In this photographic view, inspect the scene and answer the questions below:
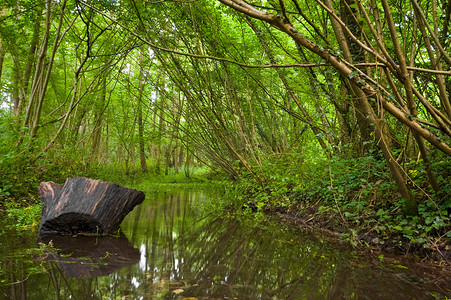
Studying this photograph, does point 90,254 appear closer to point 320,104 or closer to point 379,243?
point 379,243

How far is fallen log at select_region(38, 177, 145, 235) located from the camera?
9.34ft

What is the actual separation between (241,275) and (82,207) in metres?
1.80

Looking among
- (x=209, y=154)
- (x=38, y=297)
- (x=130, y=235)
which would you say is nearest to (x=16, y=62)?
(x=209, y=154)

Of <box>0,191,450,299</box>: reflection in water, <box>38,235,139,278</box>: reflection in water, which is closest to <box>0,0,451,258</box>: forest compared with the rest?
<box>0,191,450,299</box>: reflection in water

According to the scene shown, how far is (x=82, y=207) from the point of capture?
9.36 ft

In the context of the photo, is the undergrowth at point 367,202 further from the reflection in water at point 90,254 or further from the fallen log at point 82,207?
the fallen log at point 82,207

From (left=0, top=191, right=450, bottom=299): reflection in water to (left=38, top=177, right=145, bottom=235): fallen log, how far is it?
0.94ft

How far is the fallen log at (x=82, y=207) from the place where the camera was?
2848 mm

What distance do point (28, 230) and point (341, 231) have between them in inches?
129

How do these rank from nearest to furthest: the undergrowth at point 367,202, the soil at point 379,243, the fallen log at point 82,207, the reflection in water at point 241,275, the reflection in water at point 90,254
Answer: the reflection in water at point 241,275 < the reflection in water at point 90,254 < the soil at point 379,243 < the undergrowth at point 367,202 < the fallen log at point 82,207

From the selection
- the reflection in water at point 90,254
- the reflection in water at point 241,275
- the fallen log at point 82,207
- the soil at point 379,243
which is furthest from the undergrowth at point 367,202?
the fallen log at point 82,207

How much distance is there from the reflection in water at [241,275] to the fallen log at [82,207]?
288mm

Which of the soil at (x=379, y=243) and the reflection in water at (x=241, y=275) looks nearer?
the reflection in water at (x=241, y=275)

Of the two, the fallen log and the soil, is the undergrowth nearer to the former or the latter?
the soil
